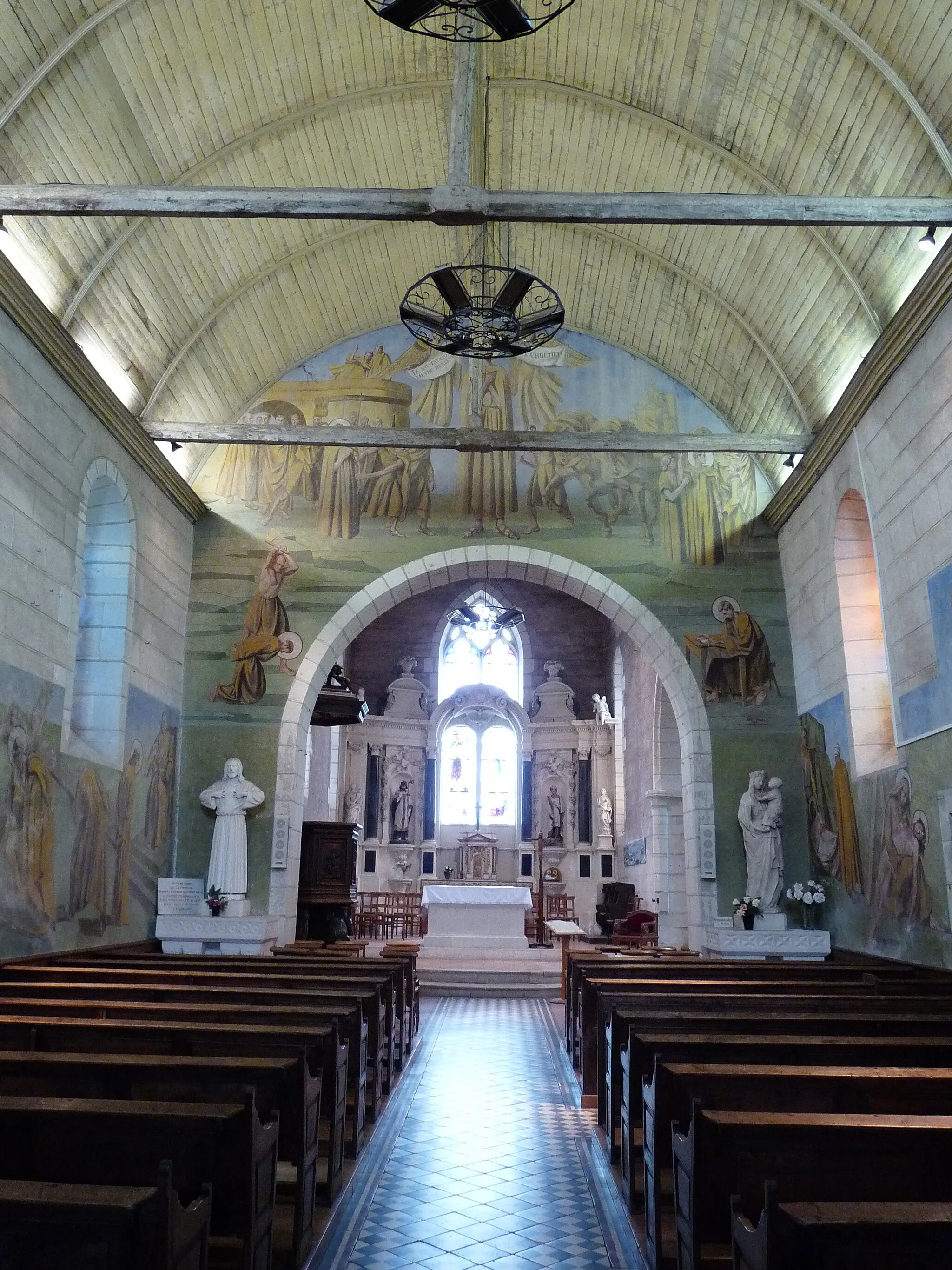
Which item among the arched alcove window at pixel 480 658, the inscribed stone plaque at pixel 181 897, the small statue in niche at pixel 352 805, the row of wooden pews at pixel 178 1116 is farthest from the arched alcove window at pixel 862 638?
the arched alcove window at pixel 480 658

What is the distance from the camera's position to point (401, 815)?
77.1 ft

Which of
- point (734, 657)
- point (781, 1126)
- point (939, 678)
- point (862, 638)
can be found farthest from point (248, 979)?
point (734, 657)

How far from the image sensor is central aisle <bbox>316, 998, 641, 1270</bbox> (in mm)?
4148

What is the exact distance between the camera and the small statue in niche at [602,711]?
2345 cm

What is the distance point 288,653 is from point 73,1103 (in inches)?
401

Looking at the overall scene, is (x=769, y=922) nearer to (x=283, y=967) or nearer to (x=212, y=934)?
(x=212, y=934)

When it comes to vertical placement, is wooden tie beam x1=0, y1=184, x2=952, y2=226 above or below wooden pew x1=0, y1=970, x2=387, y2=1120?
above

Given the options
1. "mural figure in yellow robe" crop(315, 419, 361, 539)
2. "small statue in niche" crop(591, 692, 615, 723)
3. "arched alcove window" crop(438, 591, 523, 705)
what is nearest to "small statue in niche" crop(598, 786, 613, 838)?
"small statue in niche" crop(591, 692, 615, 723)

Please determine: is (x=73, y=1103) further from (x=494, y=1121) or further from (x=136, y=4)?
(x=136, y=4)

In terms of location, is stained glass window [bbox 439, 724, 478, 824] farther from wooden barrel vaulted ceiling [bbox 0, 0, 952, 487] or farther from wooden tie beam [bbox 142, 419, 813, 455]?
wooden tie beam [bbox 142, 419, 813, 455]

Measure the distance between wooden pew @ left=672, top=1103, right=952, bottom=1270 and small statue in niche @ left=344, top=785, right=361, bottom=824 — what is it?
19838mm

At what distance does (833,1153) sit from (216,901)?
32.0 ft

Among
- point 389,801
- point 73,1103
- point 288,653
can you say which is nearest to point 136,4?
point 288,653

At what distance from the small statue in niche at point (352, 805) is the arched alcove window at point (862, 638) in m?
13.8
